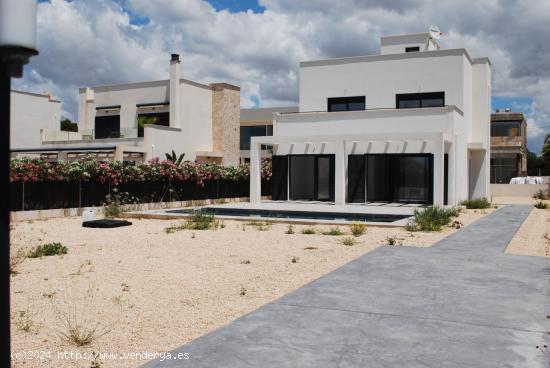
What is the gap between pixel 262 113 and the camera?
49.1 metres

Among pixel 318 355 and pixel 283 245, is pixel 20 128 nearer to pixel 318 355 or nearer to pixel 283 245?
pixel 283 245

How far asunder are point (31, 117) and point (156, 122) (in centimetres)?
992

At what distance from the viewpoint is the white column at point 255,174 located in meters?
25.4

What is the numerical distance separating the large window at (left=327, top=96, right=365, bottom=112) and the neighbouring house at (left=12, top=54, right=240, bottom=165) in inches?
481

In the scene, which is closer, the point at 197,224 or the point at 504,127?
the point at 197,224

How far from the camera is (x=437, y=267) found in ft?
26.7

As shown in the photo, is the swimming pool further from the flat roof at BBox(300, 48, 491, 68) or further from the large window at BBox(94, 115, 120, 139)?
the large window at BBox(94, 115, 120, 139)

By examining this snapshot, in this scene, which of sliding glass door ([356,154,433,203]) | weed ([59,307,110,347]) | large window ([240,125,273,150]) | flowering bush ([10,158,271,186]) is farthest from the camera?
large window ([240,125,273,150])

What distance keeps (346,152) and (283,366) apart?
20905mm

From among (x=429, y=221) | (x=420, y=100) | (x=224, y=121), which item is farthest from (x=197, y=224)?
(x=224, y=121)

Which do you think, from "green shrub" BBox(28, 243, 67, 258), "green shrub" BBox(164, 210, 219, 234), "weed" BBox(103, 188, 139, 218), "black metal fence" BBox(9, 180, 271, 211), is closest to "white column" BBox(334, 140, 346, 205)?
"black metal fence" BBox(9, 180, 271, 211)

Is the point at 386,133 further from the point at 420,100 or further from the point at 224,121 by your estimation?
the point at 224,121

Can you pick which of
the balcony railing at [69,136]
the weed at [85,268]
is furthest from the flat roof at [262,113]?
the weed at [85,268]

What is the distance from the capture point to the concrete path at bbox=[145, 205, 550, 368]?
4.05 metres
